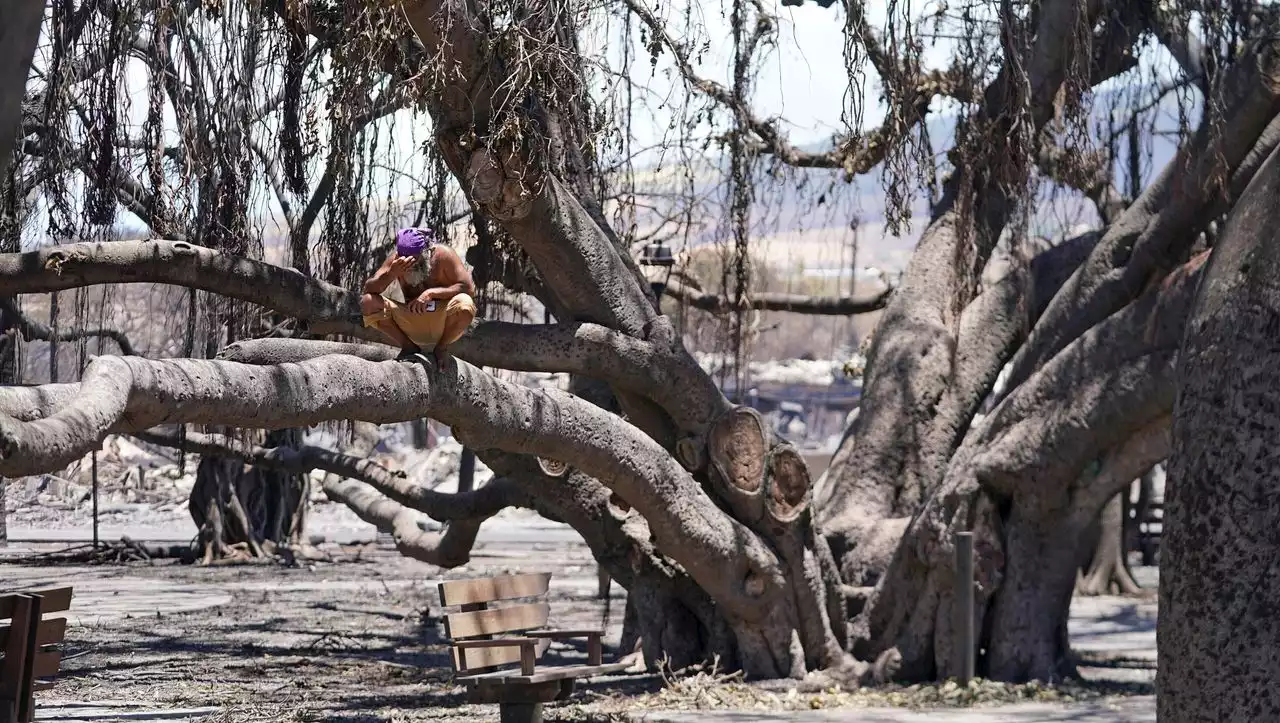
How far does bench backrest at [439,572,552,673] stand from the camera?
24.6 feet

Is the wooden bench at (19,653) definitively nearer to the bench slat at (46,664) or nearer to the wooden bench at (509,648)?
the bench slat at (46,664)

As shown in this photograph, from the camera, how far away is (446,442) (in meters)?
44.3

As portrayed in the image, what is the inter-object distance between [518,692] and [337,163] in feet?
8.89

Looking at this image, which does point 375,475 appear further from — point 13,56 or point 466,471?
point 13,56

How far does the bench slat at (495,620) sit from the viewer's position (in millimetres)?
7461

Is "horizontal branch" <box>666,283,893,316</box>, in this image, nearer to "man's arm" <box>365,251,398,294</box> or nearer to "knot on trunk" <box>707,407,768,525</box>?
Result: "knot on trunk" <box>707,407,768,525</box>

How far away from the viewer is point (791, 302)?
12.3m

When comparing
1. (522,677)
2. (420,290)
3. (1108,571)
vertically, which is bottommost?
(1108,571)

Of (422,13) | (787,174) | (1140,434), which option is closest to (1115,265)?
(1140,434)

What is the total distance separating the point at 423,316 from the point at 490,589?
2122 mm

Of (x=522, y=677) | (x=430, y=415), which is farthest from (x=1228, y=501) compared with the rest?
(x=522, y=677)

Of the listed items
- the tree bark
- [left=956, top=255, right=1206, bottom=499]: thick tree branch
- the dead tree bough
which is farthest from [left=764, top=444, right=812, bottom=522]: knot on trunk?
the tree bark

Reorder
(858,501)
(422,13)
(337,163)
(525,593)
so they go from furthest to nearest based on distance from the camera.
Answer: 1. (858,501)
2. (525,593)
3. (337,163)
4. (422,13)

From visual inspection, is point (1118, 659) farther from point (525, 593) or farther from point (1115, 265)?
point (525, 593)
